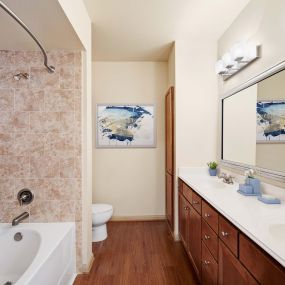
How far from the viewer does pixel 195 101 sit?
268 centimetres

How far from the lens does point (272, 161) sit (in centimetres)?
167

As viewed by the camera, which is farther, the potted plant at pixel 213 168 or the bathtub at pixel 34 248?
the potted plant at pixel 213 168

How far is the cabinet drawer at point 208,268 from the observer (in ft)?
4.74

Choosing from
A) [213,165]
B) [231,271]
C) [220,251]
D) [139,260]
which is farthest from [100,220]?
[231,271]

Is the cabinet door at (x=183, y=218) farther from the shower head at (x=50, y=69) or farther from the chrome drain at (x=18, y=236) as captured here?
the shower head at (x=50, y=69)

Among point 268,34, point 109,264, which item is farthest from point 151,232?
point 268,34

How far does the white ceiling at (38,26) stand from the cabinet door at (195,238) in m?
1.86

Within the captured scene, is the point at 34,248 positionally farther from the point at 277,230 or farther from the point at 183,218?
the point at 277,230

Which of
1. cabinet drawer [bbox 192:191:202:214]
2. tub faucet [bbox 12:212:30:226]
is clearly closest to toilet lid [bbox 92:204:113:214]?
tub faucet [bbox 12:212:30:226]

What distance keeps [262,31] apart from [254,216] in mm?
1499

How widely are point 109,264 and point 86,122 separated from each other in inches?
57.8

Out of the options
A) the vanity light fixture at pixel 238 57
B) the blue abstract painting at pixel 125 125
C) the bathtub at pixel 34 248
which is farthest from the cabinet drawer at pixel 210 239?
the blue abstract painting at pixel 125 125

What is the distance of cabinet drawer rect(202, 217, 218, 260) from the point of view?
4.73 feet

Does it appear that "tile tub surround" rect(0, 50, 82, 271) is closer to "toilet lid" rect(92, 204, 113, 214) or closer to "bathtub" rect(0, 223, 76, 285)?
"bathtub" rect(0, 223, 76, 285)
